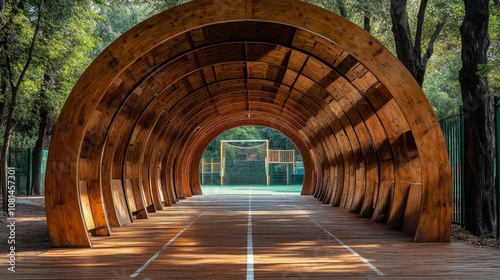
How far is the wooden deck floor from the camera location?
32.2 ft

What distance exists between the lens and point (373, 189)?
20.8 metres

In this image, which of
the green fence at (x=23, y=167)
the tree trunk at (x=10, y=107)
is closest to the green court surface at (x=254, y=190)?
the green fence at (x=23, y=167)

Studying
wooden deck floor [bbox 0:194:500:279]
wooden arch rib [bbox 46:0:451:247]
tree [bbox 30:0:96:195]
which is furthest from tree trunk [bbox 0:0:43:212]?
wooden deck floor [bbox 0:194:500:279]

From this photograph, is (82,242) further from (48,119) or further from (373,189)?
(48,119)

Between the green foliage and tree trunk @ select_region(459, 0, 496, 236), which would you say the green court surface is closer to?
the green foliage

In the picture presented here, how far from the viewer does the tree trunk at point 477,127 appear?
47.1 feet

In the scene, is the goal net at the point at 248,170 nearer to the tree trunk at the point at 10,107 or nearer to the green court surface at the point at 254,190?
the green court surface at the point at 254,190

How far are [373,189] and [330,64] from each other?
5.57 meters

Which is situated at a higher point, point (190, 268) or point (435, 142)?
point (435, 142)

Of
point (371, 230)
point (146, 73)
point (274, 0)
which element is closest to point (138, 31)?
point (274, 0)

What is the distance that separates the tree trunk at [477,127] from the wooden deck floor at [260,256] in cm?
146

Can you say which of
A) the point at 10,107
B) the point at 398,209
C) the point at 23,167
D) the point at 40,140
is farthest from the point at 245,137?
the point at 398,209

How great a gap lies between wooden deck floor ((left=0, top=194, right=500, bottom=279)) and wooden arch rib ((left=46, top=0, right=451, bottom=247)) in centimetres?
87

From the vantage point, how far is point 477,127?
1438cm
